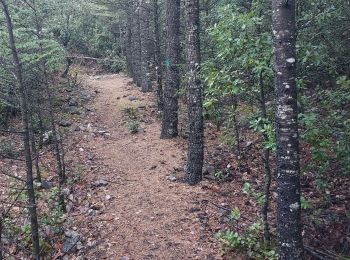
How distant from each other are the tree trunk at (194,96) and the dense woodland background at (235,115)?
0.08 feet

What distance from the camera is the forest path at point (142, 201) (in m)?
6.68

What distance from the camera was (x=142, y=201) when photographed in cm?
842

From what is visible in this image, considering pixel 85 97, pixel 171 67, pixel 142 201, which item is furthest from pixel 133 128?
pixel 85 97

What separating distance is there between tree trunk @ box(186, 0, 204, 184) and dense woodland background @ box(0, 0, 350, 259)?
0.02 metres

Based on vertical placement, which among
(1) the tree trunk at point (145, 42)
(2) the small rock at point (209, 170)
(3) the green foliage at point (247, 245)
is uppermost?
(1) the tree trunk at point (145, 42)

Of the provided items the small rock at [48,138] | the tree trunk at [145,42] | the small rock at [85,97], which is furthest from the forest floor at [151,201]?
the tree trunk at [145,42]

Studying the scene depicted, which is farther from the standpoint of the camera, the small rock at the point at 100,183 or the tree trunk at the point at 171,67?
the tree trunk at the point at 171,67

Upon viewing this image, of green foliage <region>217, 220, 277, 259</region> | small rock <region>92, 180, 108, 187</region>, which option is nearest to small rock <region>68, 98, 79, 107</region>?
small rock <region>92, 180, 108, 187</region>

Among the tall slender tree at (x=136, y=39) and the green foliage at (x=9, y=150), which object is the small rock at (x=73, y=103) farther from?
the green foliage at (x=9, y=150)

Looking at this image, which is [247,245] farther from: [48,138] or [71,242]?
[48,138]

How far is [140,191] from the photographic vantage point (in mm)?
8922

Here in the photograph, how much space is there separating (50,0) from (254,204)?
8.64 metres

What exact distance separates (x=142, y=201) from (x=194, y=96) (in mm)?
2720

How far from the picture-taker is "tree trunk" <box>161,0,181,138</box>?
11.6m
